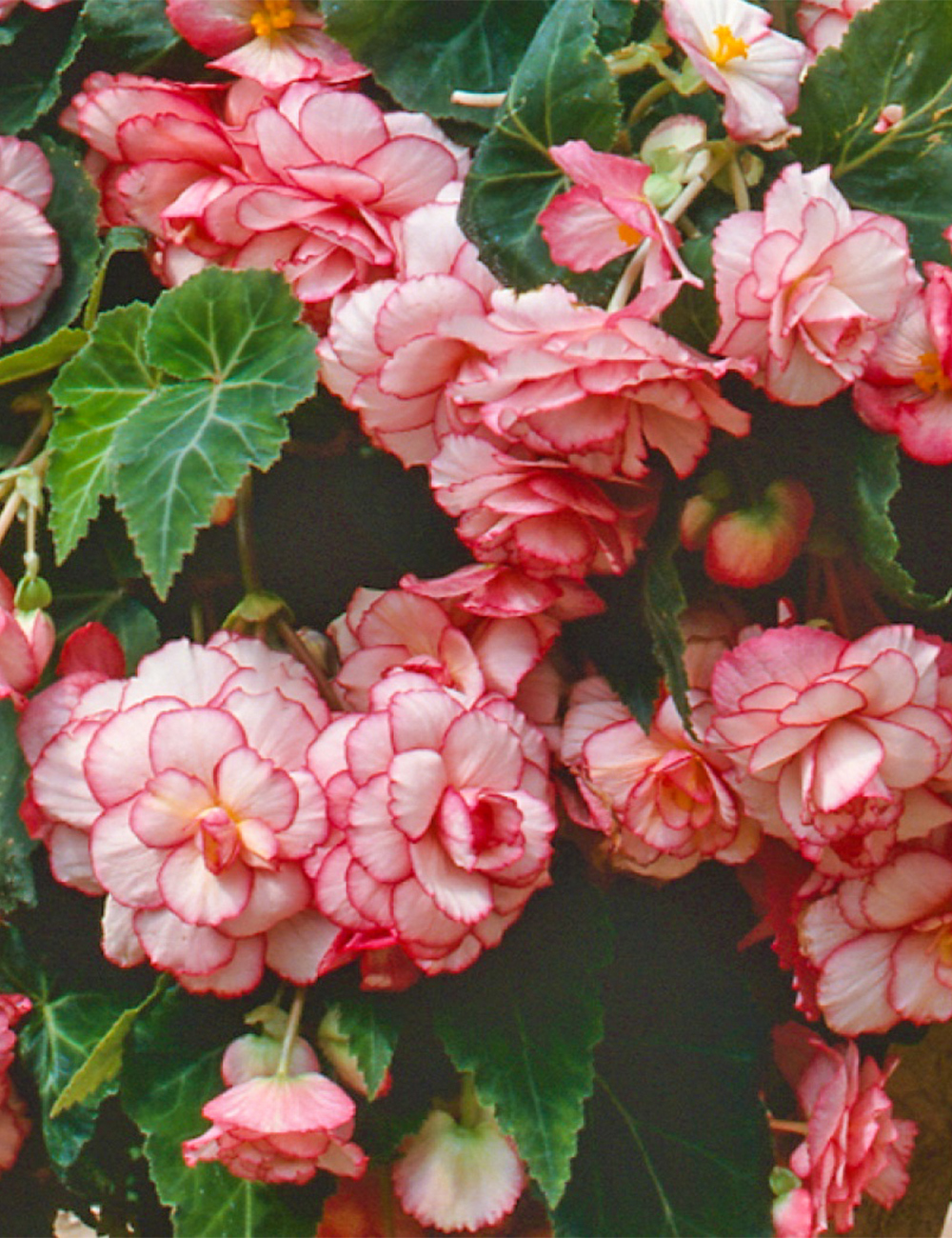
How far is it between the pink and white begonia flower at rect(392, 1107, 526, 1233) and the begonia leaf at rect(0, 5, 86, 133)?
0.49 meters

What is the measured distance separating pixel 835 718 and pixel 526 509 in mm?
142

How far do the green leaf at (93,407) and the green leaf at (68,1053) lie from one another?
0.21 metres

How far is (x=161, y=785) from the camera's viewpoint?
516mm

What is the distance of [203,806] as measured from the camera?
20.6 inches

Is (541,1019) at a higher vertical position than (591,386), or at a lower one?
lower

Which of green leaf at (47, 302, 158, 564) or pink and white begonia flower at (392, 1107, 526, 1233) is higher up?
green leaf at (47, 302, 158, 564)

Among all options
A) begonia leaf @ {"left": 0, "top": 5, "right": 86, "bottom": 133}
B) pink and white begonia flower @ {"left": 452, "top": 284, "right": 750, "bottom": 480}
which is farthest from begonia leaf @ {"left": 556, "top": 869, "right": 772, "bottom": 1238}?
begonia leaf @ {"left": 0, "top": 5, "right": 86, "bottom": 133}

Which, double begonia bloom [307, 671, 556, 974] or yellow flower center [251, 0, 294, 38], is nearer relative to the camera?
double begonia bloom [307, 671, 556, 974]

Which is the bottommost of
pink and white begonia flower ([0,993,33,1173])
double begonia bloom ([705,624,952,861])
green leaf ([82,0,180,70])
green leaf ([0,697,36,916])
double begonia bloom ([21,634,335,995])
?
pink and white begonia flower ([0,993,33,1173])

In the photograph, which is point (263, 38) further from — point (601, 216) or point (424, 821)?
point (424, 821)

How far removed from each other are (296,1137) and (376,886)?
4.0 inches

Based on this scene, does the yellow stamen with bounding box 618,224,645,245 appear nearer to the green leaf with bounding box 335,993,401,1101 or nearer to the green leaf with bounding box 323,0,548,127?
the green leaf with bounding box 323,0,548,127

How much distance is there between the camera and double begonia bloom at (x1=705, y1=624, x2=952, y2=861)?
502 mm

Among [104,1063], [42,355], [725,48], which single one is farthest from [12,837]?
[725,48]
